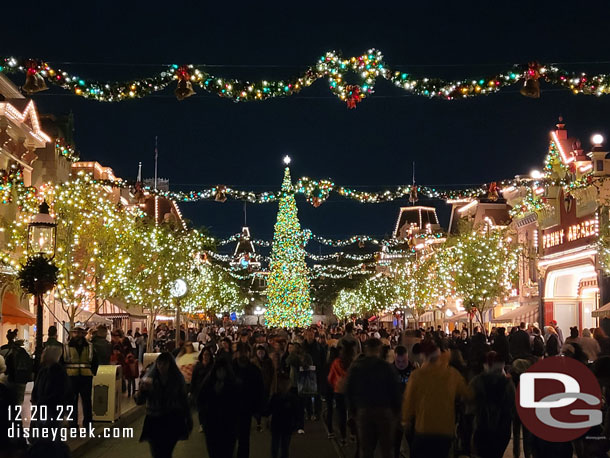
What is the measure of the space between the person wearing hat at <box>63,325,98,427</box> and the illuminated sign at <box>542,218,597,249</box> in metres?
28.8

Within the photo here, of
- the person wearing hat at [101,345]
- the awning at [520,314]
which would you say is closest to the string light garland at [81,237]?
the person wearing hat at [101,345]

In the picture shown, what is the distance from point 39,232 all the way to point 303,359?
6820 millimetres

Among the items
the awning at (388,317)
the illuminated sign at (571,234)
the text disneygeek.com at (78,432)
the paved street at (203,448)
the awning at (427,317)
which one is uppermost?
the illuminated sign at (571,234)

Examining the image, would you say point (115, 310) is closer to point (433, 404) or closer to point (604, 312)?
point (604, 312)

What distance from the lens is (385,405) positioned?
1098 cm

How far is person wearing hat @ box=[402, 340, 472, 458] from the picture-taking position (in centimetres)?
980

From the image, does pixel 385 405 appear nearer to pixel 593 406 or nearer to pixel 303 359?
pixel 593 406

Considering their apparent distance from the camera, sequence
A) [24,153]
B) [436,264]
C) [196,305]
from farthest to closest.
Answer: [196,305], [436,264], [24,153]

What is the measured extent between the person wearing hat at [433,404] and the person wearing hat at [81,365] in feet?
28.8

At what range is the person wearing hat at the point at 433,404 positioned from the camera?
9.80 metres

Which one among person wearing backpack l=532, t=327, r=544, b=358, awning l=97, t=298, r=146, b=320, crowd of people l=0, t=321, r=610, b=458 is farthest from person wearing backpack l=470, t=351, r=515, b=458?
awning l=97, t=298, r=146, b=320

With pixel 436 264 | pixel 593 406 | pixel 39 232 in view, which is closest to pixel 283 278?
pixel 436 264

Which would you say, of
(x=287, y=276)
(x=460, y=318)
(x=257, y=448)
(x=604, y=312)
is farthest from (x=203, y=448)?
(x=287, y=276)

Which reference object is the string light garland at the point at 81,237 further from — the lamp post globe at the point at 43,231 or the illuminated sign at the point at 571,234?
the illuminated sign at the point at 571,234
